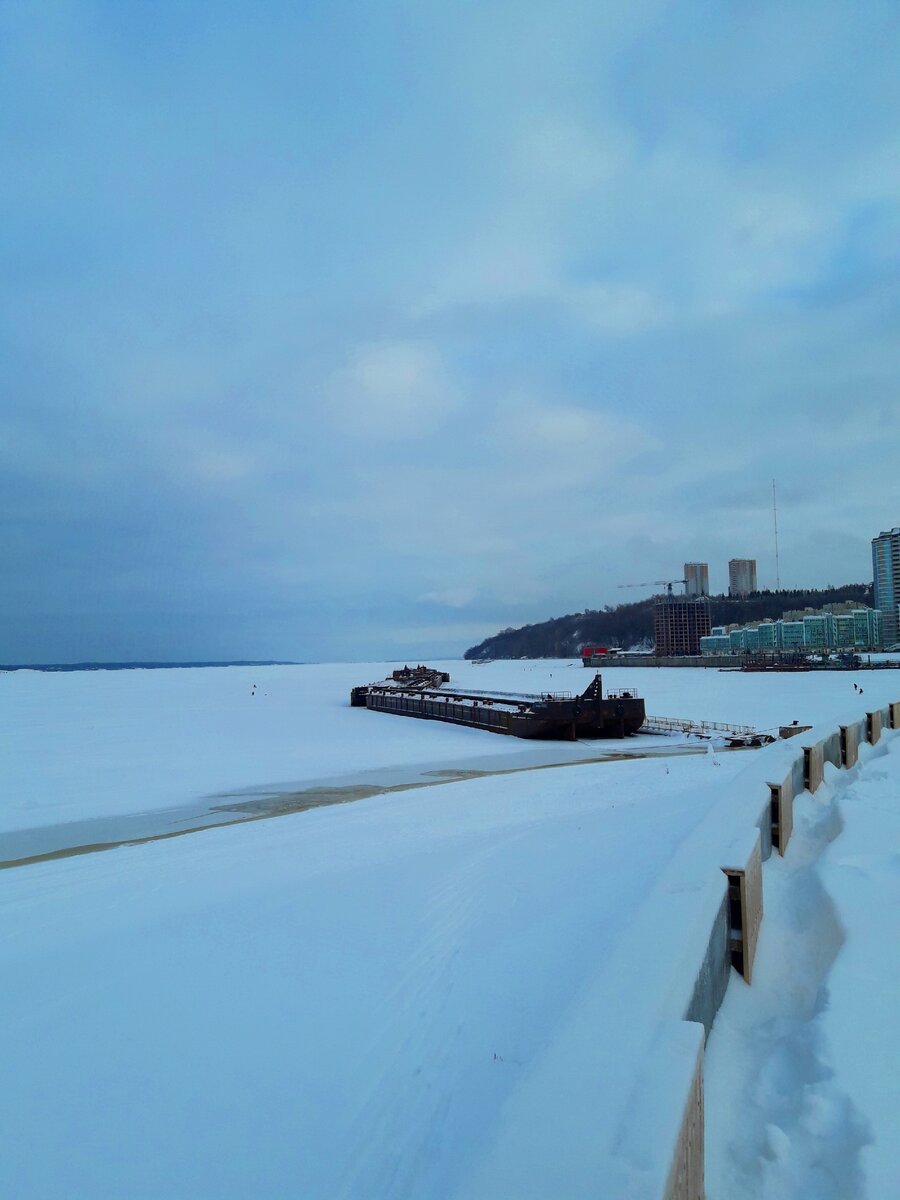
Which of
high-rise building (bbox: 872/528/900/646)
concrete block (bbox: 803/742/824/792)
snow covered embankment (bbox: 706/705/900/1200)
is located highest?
high-rise building (bbox: 872/528/900/646)

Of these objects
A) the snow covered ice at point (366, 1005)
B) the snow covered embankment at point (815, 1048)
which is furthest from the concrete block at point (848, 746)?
the snow covered embankment at point (815, 1048)

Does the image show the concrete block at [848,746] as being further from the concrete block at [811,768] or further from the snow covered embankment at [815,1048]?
the snow covered embankment at [815,1048]

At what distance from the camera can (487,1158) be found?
2.53 metres

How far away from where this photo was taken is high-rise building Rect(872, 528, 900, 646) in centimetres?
16860

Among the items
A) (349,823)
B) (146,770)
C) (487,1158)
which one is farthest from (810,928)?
(146,770)

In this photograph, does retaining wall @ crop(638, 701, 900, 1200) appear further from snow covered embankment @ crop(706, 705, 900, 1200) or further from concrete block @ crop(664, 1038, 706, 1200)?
snow covered embankment @ crop(706, 705, 900, 1200)

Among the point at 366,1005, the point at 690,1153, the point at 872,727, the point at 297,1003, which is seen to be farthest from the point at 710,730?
the point at 690,1153

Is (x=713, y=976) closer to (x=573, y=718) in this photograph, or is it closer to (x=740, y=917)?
(x=740, y=917)

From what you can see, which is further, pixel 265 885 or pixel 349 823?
pixel 349 823

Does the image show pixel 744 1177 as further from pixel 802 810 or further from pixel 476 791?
pixel 476 791

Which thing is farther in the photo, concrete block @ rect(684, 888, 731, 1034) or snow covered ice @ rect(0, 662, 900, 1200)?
concrete block @ rect(684, 888, 731, 1034)

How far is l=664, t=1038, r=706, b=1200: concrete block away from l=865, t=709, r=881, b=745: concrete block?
46.6 feet

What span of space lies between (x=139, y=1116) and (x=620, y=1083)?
3.99 meters

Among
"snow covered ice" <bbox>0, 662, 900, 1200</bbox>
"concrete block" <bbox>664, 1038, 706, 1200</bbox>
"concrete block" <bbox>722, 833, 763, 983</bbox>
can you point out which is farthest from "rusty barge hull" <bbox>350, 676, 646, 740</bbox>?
"concrete block" <bbox>664, 1038, 706, 1200</bbox>
